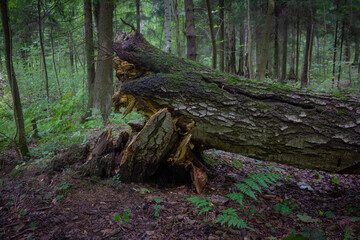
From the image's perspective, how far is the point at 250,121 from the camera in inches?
104

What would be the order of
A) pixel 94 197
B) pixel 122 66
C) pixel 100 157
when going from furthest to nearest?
pixel 122 66 < pixel 100 157 < pixel 94 197

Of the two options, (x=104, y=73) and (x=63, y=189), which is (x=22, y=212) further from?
(x=104, y=73)

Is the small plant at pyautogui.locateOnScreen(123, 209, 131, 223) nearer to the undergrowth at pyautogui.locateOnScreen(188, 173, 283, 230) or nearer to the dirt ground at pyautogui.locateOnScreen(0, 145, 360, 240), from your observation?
the dirt ground at pyautogui.locateOnScreen(0, 145, 360, 240)

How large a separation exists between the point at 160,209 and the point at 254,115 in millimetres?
1614

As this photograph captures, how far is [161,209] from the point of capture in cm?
232

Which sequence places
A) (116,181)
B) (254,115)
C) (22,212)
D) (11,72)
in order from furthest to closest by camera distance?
(11,72) → (116,181) → (254,115) → (22,212)

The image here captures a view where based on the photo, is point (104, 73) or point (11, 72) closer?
point (11, 72)

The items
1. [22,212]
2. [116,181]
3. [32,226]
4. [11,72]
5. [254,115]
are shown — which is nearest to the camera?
[32,226]

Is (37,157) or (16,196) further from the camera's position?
(37,157)

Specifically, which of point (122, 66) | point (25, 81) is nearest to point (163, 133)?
point (122, 66)

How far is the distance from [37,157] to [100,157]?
86.8 inches

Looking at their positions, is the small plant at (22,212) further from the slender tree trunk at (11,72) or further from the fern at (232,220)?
the slender tree trunk at (11,72)

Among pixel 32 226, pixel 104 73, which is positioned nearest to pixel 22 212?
pixel 32 226

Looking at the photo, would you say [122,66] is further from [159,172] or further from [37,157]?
[37,157]
